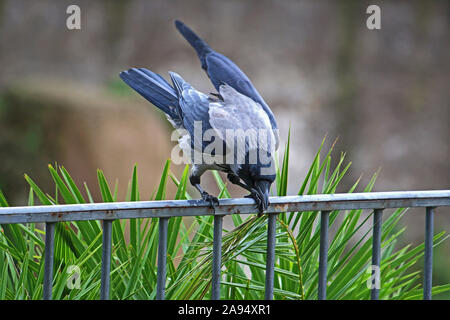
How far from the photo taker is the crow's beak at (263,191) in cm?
168

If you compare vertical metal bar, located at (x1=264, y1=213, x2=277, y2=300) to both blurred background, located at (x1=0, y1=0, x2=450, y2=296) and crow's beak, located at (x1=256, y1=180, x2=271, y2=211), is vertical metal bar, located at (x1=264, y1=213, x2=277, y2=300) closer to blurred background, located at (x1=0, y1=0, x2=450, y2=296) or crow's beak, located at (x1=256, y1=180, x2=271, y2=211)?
crow's beak, located at (x1=256, y1=180, x2=271, y2=211)

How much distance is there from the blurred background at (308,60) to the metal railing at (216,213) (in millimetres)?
6606

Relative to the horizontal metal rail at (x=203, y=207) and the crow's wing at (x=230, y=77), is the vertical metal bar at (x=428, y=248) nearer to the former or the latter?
the horizontal metal rail at (x=203, y=207)

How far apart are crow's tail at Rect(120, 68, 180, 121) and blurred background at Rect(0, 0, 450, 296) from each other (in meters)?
5.71

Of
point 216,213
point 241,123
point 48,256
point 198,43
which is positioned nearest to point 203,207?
point 216,213

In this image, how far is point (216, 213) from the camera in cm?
159

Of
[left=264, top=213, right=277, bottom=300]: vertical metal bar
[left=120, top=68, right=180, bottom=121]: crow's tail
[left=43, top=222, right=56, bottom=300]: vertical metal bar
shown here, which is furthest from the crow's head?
[left=43, top=222, right=56, bottom=300]: vertical metal bar

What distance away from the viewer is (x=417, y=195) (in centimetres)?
175

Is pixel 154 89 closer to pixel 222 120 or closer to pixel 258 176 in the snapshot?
pixel 222 120

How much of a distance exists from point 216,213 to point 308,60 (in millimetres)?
8490

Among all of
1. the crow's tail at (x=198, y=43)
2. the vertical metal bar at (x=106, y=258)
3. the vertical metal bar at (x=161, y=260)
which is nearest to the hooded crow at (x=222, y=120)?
the crow's tail at (x=198, y=43)

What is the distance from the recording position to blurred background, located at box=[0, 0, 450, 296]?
9.01 metres

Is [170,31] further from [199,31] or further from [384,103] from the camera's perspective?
[384,103]

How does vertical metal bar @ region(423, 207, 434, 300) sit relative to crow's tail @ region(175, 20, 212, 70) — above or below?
below
